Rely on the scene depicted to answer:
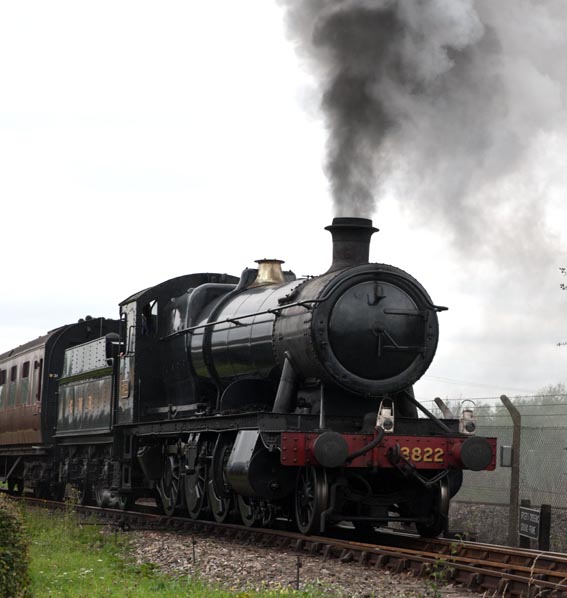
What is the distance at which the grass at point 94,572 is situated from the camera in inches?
346

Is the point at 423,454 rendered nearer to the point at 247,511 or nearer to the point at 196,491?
the point at 247,511

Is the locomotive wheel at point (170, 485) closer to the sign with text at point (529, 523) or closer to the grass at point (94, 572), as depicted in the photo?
the grass at point (94, 572)

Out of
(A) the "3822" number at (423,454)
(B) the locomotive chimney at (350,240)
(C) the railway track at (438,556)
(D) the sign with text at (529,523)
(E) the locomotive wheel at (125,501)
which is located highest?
(B) the locomotive chimney at (350,240)

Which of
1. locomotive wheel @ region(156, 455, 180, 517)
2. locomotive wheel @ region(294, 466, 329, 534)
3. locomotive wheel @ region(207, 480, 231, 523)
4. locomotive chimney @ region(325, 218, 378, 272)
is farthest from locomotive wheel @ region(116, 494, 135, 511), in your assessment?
locomotive chimney @ region(325, 218, 378, 272)

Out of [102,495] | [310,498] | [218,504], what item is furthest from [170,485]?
[310,498]

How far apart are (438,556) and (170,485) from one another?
21.9 feet

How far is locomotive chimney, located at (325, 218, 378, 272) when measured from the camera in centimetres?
1364

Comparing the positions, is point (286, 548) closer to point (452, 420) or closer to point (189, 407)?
point (452, 420)

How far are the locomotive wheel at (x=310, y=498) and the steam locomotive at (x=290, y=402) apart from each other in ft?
0.07

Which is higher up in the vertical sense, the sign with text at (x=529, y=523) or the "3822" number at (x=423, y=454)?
the "3822" number at (x=423, y=454)

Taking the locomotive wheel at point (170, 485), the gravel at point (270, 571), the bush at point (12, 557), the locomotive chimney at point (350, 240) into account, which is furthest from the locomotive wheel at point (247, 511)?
the bush at point (12, 557)

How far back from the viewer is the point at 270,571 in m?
10.3

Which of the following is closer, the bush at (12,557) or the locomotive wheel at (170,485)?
the bush at (12,557)

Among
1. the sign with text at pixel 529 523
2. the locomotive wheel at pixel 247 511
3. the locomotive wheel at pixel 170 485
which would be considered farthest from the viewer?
the locomotive wheel at pixel 170 485
